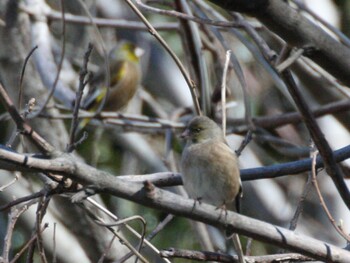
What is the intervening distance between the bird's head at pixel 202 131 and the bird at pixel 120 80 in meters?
3.11

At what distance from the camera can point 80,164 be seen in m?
2.28

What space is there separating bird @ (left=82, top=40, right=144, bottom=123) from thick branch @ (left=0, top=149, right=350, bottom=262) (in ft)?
16.2

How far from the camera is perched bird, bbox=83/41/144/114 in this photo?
25.6 feet

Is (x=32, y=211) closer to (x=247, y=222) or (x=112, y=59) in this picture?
(x=112, y=59)

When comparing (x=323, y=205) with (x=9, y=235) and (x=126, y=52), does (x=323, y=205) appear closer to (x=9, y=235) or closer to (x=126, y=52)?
(x=9, y=235)

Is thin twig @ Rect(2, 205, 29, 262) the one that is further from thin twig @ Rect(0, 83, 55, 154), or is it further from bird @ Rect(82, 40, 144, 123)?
bird @ Rect(82, 40, 144, 123)

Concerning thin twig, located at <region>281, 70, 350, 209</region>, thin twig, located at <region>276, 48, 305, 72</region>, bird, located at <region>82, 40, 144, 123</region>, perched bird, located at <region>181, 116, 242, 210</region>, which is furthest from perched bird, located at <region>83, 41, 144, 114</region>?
thin twig, located at <region>276, 48, 305, 72</region>

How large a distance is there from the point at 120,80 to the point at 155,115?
24.1 inches

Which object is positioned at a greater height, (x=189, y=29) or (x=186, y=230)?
(x=189, y=29)

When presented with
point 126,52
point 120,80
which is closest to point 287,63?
point 120,80

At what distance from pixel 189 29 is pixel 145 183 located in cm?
322

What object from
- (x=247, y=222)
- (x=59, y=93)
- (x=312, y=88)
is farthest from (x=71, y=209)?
(x=247, y=222)

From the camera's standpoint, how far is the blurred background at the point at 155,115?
5.81 metres

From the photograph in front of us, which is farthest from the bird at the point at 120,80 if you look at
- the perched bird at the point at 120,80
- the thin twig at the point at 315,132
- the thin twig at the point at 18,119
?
the thin twig at the point at 18,119
